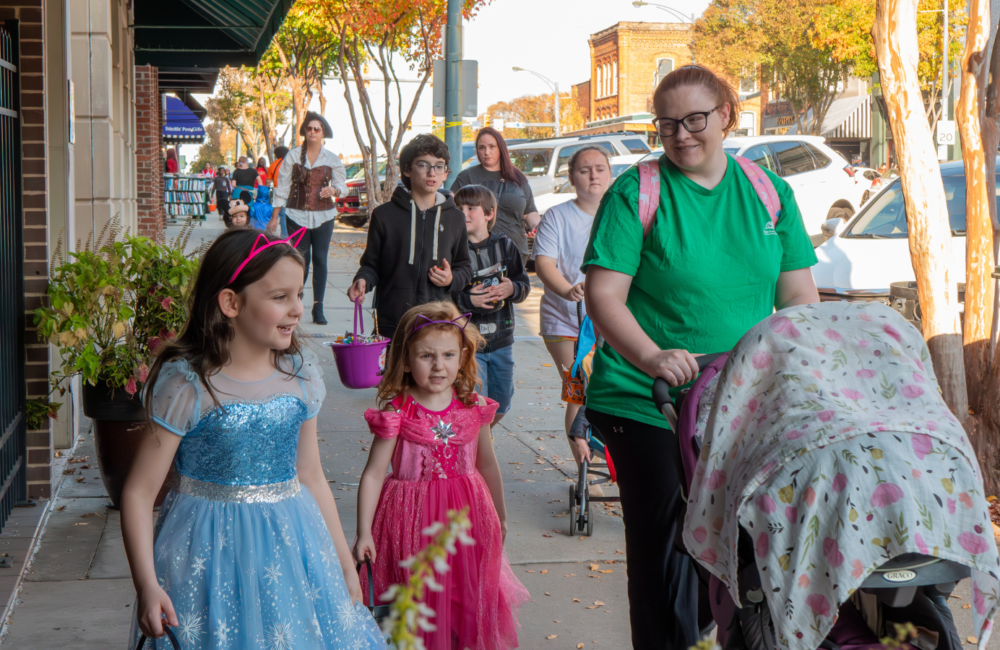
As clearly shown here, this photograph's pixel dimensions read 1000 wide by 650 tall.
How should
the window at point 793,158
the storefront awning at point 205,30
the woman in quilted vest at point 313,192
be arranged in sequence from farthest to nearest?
the window at point 793,158
the storefront awning at point 205,30
the woman in quilted vest at point 313,192

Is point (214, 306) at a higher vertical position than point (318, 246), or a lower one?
lower

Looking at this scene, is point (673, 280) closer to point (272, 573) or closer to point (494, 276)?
point (272, 573)

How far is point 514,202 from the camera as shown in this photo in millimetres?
8555

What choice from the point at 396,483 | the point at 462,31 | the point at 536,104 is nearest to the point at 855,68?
the point at 462,31

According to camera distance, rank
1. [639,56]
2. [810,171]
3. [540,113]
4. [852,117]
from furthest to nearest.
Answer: [540,113]
[639,56]
[852,117]
[810,171]

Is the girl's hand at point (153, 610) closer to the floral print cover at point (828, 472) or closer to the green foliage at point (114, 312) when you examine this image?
the floral print cover at point (828, 472)

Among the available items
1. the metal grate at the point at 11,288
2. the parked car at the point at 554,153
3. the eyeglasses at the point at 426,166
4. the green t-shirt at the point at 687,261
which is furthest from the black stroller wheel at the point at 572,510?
the parked car at the point at 554,153

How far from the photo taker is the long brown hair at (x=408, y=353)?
3906 mm

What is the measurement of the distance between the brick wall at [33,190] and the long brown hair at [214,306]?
9.75 feet

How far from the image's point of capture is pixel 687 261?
313 cm

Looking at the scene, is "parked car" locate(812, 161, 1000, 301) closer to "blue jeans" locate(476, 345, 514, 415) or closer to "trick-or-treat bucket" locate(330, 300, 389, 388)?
"blue jeans" locate(476, 345, 514, 415)

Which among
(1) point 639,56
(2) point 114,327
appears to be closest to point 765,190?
(2) point 114,327

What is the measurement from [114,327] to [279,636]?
3058 millimetres

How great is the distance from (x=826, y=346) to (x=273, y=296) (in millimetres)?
1446
